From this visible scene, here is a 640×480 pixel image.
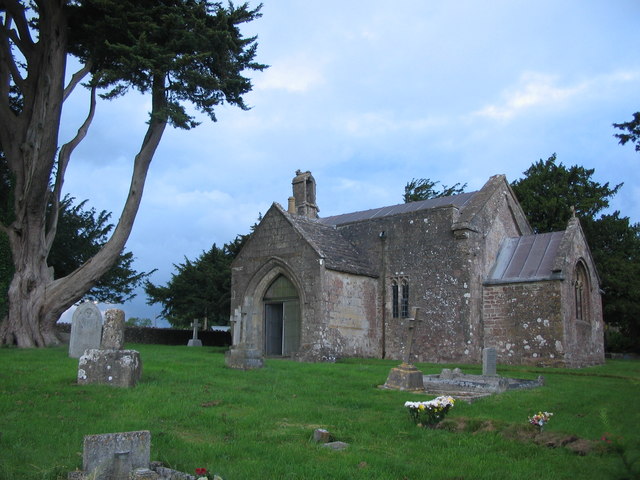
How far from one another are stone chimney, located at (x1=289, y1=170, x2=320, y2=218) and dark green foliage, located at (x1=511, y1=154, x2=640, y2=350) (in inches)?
567

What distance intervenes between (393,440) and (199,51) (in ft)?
53.1

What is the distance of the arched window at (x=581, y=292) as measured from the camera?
72.7 ft

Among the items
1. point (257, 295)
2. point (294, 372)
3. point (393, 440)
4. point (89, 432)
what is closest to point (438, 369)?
point (294, 372)

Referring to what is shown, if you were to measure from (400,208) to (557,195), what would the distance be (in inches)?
530

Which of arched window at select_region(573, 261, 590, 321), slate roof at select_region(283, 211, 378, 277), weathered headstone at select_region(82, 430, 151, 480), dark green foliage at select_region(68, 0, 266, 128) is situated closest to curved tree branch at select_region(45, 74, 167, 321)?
dark green foliage at select_region(68, 0, 266, 128)

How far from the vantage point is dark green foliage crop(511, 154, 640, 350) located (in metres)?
31.5

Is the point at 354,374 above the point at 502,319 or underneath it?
underneath

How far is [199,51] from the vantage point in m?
20.1

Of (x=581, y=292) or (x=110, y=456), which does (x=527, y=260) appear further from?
(x=110, y=456)

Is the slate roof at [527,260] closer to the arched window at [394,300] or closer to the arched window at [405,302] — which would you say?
the arched window at [405,302]

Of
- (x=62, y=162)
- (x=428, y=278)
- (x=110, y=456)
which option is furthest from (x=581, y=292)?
(x=110, y=456)

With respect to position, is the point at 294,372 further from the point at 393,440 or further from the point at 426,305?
the point at 426,305

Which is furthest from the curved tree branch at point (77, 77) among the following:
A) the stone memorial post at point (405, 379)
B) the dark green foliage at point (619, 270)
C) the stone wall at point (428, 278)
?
the dark green foliage at point (619, 270)

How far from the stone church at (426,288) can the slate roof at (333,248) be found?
0.21 ft
